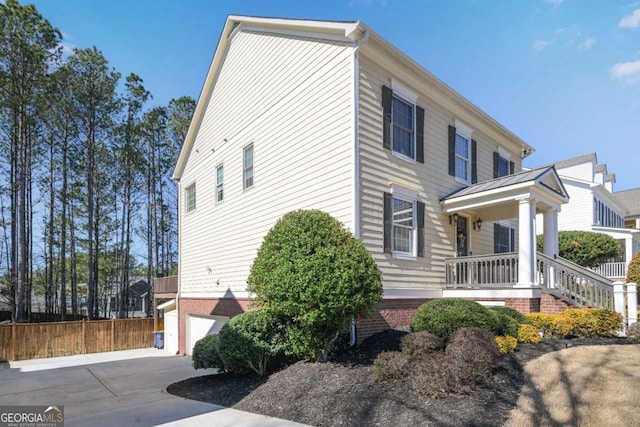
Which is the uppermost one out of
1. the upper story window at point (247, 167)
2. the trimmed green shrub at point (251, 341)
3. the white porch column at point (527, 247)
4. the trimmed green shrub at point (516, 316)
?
the upper story window at point (247, 167)

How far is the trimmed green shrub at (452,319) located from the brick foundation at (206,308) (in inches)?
205

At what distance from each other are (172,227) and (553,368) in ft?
85.7

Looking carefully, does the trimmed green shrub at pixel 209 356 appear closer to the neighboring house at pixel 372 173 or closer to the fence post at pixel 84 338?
the neighboring house at pixel 372 173

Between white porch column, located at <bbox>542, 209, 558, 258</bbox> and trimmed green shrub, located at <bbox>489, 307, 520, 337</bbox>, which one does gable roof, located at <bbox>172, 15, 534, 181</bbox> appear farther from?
trimmed green shrub, located at <bbox>489, 307, 520, 337</bbox>

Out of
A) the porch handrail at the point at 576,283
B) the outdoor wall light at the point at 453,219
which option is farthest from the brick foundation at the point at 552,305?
the outdoor wall light at the point at 453,219

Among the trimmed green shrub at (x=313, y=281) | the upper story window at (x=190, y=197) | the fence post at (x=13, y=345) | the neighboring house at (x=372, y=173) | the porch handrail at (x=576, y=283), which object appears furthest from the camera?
the upper story window at (x=190, y=197)

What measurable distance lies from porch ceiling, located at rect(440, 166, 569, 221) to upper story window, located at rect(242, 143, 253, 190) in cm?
551

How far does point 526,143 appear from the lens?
15.0 m

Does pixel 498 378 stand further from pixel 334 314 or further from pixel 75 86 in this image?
pixel 75 86

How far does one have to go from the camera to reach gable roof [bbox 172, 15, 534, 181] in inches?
344

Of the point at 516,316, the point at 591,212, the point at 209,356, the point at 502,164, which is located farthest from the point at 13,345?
the point at 591,212

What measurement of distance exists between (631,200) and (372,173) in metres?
34.6

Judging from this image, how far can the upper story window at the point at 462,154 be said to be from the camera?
11.7 metres

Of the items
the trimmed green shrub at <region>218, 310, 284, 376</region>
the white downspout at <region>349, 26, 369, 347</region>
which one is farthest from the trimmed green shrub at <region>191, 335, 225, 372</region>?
the white downspout at <region>349, 26, 369, 347</region>
